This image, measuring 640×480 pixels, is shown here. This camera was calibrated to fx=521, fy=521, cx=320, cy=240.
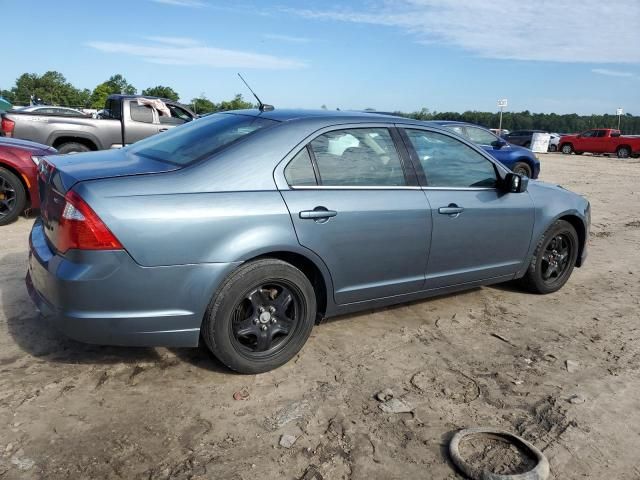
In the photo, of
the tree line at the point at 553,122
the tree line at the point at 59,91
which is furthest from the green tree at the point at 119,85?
the tree line at the point at 553,122

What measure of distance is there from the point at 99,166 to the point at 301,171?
1187mm

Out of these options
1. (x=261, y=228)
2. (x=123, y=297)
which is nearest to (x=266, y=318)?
(x=261, y=228)

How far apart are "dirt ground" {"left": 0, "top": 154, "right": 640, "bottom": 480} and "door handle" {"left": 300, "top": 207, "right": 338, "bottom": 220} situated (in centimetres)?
97

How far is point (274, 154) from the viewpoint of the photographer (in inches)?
124

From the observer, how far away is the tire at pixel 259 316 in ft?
9.64

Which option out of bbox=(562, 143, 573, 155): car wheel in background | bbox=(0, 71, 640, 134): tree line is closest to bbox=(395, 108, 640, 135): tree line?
→ bbox=(0, 71, 640, 134): tree line

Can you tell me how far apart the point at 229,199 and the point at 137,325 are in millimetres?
836

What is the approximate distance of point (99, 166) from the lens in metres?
3.04

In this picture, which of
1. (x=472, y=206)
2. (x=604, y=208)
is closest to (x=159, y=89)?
(x=604, y=208)

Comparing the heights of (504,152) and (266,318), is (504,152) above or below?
above

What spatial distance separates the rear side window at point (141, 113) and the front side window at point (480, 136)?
6979 mm

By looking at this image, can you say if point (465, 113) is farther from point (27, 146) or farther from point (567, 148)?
point (27, 146)

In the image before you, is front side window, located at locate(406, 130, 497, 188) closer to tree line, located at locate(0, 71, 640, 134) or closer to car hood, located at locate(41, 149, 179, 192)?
car hood, located at locate(41, 149, 179, 192)

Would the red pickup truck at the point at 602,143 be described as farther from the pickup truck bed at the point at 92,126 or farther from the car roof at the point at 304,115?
the car roof at the point at 304,115
